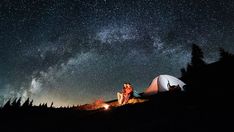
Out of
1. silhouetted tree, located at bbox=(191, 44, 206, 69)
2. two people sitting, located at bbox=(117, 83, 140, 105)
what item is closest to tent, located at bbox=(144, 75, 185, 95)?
two people sitting, located at bbox=(117, 83, 140, 105)

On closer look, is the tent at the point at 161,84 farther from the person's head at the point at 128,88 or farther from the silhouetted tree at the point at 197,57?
the silhouetted tree at the point at 197,57

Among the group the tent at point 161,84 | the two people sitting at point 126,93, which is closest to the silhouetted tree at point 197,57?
the tent at point 161,84

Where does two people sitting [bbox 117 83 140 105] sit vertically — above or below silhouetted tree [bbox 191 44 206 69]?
below

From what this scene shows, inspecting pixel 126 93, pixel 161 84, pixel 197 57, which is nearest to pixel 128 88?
pixel 126 93

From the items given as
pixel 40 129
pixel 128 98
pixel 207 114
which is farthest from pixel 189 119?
pixel 128 98

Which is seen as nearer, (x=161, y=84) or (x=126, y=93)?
(x=126, y=93)

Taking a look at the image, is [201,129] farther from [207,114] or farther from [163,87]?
[163,87]

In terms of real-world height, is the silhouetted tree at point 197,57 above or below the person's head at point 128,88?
above

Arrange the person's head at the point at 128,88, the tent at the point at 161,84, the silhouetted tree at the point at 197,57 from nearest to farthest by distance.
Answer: the person's head at the point at 128,88
the tent at the point at 161,84
the silhouetted tree at the point at 197,57

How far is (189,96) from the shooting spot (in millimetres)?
10242

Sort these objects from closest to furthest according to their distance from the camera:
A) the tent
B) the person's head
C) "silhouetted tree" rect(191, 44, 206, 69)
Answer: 1. the person's head
2. the tent
3. "silhouetted tree" rect(191, 44, 206, 69)

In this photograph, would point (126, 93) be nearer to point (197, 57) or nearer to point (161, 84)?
point (161, 84)

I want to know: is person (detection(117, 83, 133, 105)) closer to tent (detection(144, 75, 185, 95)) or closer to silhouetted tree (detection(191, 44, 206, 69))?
tent (detection(144, 75, 185, 95))

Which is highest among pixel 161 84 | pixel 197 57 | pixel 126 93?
pixel 197 57
